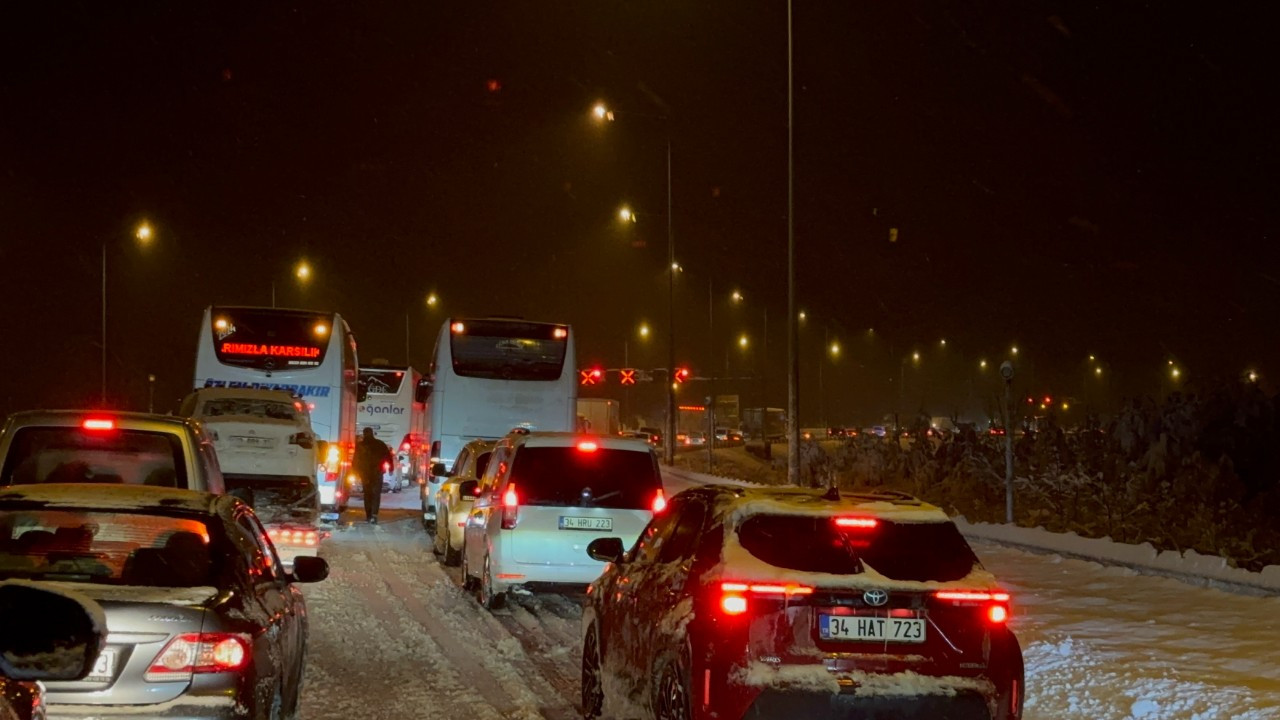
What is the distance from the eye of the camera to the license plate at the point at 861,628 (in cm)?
634

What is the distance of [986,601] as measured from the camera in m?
6.51

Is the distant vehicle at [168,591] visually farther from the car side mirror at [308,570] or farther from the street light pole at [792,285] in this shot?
the street light pole at [792,285]

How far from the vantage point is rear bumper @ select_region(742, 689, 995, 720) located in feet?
20.5

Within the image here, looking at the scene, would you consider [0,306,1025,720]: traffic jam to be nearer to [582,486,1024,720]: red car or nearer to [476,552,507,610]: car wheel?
[582,486,1024,720]: red car

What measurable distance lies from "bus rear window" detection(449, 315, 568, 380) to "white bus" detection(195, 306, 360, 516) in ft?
8.22

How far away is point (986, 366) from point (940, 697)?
44.1m

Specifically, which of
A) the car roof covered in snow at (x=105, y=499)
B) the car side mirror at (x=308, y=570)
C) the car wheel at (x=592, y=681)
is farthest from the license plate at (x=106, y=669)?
the car wheel at (x=592, y=681)

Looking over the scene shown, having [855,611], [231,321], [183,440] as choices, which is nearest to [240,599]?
[855,611]

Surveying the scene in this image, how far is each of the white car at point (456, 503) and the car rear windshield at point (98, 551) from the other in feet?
28.3

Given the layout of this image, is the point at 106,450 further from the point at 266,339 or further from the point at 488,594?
the point at 266,339

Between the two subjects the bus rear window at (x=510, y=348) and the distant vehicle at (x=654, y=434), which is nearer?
the bus rear window at (x=510, y=348)

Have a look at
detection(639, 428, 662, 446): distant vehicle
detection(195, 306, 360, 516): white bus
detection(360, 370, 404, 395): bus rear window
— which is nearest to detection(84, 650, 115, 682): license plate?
detection(195, 306, 360, 516): white bus

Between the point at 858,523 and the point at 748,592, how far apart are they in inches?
29.2

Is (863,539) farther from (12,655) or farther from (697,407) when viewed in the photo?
(697,407)
